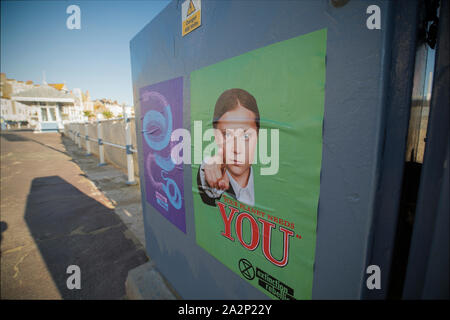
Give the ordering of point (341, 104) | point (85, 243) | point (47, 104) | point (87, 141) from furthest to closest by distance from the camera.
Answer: point (47, 104) → point (87, 141) → point (85, 243) → point (341, 104)

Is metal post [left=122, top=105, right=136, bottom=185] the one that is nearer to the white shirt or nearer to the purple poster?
the purple poster

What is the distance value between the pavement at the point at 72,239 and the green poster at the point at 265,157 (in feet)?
4.49

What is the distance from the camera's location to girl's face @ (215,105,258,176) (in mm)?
1122

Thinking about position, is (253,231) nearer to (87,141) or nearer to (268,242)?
(268,242)

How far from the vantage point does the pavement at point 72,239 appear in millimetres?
2246

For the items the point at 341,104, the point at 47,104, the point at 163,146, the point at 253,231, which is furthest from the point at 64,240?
the point at 47,104

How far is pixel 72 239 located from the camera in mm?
3162

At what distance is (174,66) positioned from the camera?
65.9 inches

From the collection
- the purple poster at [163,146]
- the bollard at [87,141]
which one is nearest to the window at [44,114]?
the bollard at [87,141]

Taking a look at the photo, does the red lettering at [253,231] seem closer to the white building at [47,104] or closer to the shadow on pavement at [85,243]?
the shadow on pavement at [85,243]

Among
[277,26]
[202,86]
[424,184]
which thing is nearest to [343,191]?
[424,184]

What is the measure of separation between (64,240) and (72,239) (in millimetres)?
109
